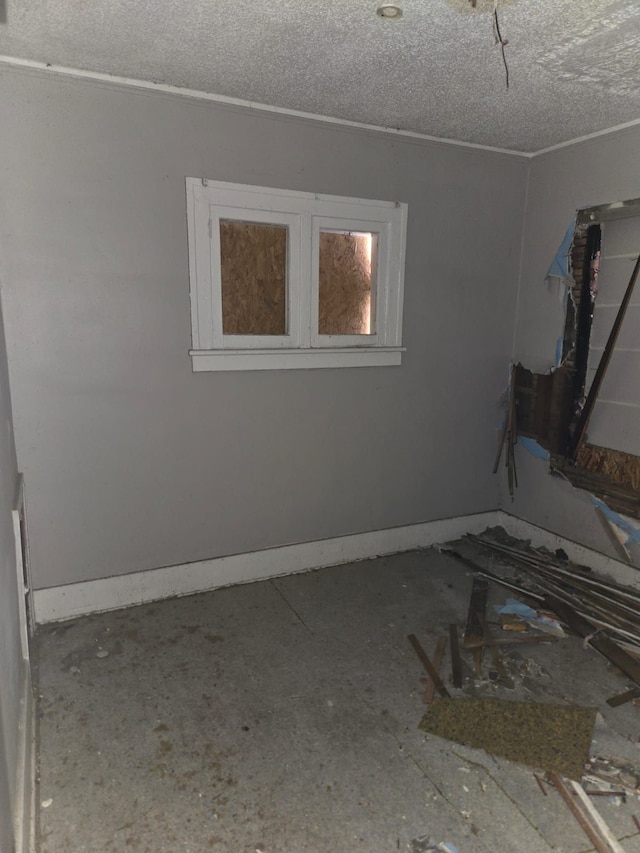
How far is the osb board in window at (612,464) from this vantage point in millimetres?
3021

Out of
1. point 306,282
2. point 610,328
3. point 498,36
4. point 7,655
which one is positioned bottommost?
point 7,655

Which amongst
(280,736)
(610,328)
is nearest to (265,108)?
(610,328)

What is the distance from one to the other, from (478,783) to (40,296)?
2638mm

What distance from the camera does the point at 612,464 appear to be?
3.14 meters

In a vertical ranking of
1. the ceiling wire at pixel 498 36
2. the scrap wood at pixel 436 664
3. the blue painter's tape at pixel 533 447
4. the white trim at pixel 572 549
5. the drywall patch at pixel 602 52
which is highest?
the drywall patch at pixel 602 52

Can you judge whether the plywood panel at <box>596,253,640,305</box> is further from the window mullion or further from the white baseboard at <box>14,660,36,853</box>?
the white baseboard at <box>14,660,36,853</box>

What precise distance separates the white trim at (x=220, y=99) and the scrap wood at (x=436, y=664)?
2.74m

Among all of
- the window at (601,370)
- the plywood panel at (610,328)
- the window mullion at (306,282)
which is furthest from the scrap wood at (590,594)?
the window mullion at (306,282)

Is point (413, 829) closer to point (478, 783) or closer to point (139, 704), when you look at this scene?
point (478, 783)

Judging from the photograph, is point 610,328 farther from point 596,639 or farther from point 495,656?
point 495,656

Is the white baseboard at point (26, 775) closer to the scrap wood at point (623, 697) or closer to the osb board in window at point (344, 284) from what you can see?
the scrap wood at point (623, 697)

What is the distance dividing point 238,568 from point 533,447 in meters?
2.10

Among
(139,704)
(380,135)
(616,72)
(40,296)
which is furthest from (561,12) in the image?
(139,704)

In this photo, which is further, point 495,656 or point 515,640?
point 515,640
